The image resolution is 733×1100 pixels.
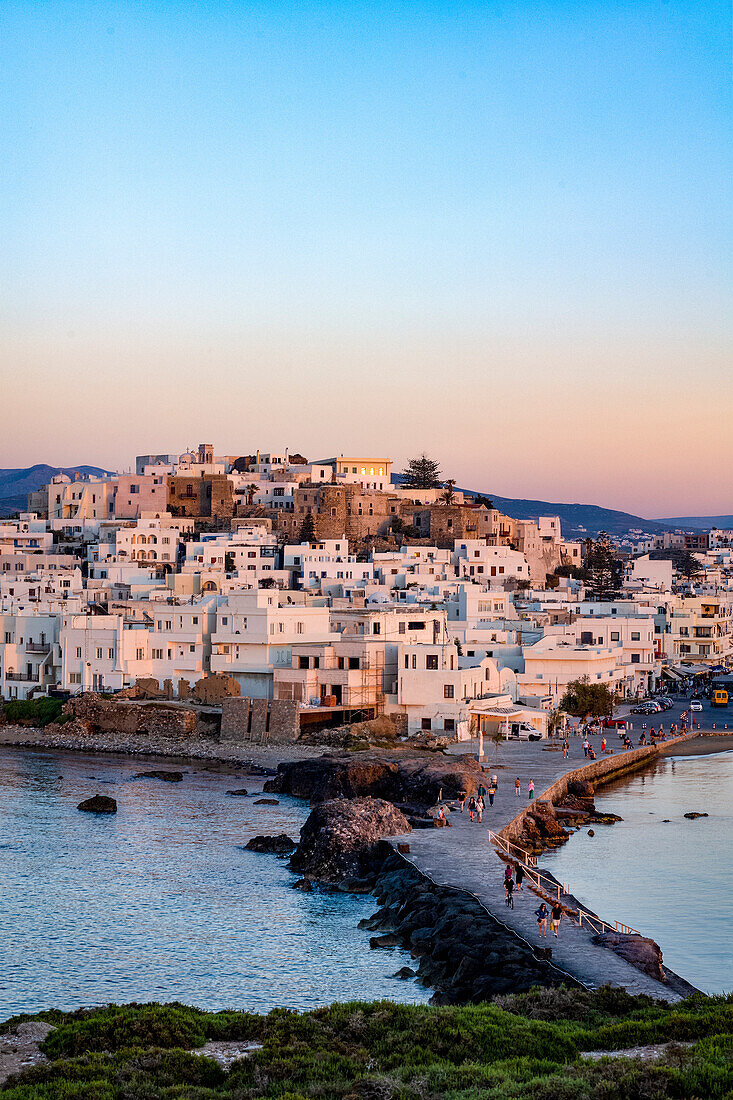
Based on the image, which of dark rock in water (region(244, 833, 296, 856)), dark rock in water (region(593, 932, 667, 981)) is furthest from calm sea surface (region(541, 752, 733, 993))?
dark rock in water (region(244, 833, 296, 856))

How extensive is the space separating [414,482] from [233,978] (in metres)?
79.3

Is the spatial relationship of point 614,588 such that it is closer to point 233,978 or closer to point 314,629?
point 314,629

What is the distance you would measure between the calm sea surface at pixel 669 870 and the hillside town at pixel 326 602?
26.4ft

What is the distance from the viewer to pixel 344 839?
89.3ft

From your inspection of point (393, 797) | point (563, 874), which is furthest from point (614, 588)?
point (563, 874)

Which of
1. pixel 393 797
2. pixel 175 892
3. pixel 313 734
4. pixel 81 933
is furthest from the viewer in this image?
pixel 313 734

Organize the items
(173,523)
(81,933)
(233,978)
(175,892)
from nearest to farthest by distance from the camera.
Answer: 1. (233,978)
2. (81,933)
3. (175,892)
4. (173,523)

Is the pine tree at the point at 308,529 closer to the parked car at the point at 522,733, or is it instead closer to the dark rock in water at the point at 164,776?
the parked car at the point at 522,733

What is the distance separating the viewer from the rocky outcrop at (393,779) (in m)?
33.1

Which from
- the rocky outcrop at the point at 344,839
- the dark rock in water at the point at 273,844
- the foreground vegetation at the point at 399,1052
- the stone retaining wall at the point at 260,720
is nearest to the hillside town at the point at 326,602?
the stone retaining wall at the point at 260,720

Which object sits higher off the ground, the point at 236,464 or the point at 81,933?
the point at 236,464

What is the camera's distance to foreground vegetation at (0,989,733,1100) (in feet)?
42.0

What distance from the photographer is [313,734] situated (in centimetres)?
4397

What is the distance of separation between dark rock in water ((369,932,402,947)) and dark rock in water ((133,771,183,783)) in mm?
17715
